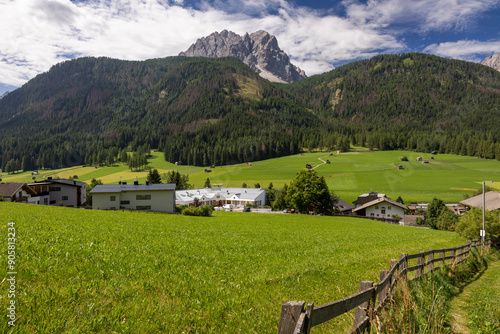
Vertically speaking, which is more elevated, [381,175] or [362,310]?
[362,310]

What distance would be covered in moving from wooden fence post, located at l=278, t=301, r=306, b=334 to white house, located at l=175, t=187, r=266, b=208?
301ft

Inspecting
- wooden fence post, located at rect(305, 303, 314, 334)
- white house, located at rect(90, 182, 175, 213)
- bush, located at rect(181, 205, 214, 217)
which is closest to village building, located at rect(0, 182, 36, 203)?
white house, located at rect(90, 182, 175, 213)

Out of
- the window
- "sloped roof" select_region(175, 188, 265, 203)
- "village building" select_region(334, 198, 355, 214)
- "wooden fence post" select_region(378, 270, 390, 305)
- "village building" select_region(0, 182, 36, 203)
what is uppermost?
"wooden fence post" select_region(378, 270, 390, 305)

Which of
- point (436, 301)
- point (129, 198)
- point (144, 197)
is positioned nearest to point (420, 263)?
point (436, 301)

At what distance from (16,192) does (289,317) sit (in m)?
66.4

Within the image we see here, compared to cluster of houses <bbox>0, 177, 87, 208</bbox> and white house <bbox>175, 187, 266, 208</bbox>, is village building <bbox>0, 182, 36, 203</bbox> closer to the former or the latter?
cluster of houses <bbox>0, 177, 87, 208</bbox>

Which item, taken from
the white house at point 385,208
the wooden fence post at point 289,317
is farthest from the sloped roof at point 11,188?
the white house at point 385,208

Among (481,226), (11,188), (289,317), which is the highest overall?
(289,317)

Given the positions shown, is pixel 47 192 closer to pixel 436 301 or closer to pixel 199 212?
pixel 199 212

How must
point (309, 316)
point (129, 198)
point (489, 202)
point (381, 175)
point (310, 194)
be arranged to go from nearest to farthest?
1. point (309, 316)
2. point (489, 202)
3. point (129, 198)
4. point (310, 194)
5. point (381, 175)

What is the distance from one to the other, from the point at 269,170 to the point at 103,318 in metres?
144

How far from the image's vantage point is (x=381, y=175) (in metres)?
121

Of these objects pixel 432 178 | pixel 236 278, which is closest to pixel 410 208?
pixel 432 178

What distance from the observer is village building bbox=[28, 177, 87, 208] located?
194 ft
